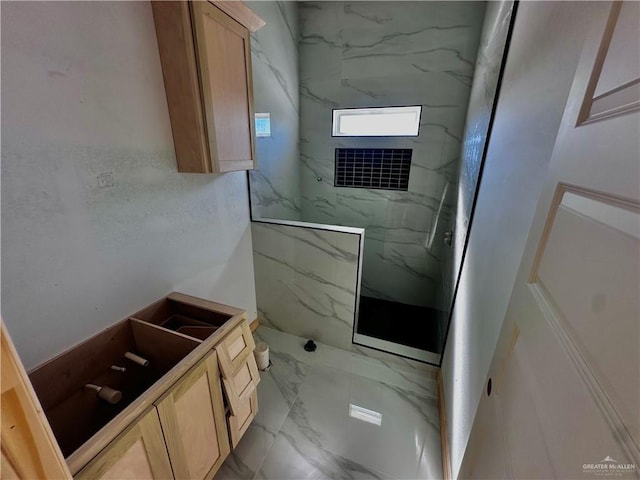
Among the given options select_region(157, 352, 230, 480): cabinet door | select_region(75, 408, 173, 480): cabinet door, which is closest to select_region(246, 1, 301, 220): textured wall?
select_region(157, 352, 230, 480): cabinet door

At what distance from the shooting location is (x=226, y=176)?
1.66 meters

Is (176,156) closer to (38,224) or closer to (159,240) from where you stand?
(159,240)

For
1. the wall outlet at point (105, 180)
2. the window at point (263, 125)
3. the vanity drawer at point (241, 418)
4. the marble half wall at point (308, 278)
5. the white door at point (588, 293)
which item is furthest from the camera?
the window at point (263, 125)

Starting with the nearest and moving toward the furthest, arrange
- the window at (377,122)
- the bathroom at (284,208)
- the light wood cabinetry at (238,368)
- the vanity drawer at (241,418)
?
the bathroom at (284,208) → the light wood cabinetry at (238,368) → the vanity drawer at (241,418) → the window at (377,122)

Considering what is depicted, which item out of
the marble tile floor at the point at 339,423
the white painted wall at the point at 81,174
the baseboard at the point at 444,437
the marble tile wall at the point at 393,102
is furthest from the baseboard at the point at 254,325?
the baseboard at the point at 444,437

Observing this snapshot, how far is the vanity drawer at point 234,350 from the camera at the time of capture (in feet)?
3.56

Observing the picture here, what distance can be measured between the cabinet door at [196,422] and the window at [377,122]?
2285 mm

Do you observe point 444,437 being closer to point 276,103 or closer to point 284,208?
point 284,208

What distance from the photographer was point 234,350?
3.87 feet

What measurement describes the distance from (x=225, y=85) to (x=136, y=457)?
156 cm

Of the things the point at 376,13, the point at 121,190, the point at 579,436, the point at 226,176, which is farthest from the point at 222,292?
the point at 376,13

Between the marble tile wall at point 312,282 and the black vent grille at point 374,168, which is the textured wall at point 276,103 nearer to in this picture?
the marble tile wall at point 312,282

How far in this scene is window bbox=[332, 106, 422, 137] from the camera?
92.5 inches

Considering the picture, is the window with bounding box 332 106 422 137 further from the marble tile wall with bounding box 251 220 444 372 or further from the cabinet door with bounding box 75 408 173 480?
the cabinet door with bounding box 75 408 173 480
